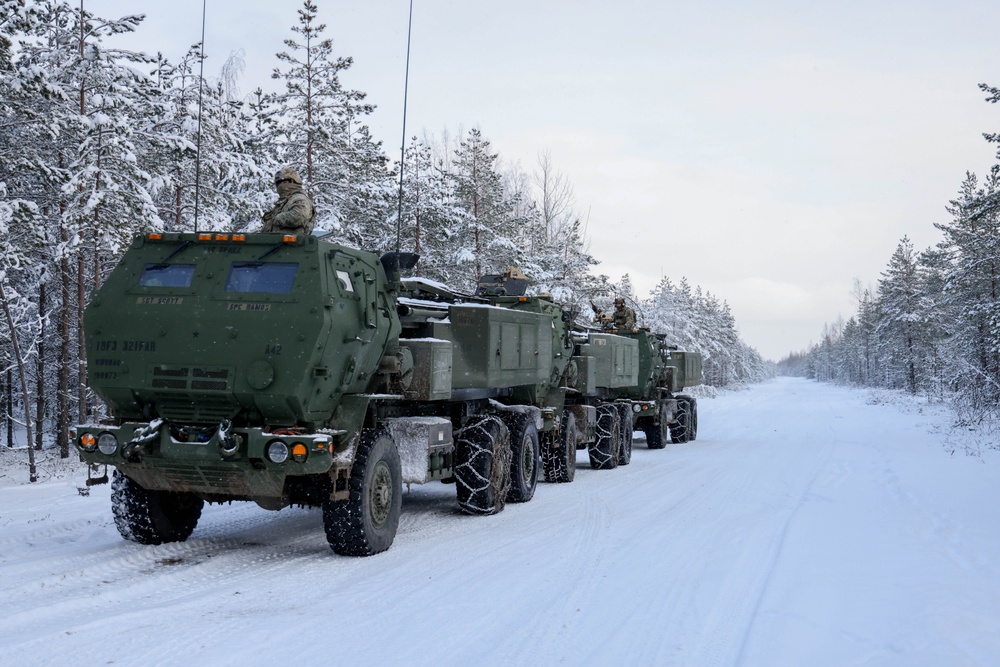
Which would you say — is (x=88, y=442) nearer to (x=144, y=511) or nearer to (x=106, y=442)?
(x=106, y=442)

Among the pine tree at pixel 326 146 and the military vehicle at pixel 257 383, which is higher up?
the pine tree at pixel 326 146

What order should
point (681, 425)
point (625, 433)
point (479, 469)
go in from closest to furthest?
1. point (479, 469)
2. point (625, 433)
3. point (681, 425)

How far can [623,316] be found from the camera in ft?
67.2

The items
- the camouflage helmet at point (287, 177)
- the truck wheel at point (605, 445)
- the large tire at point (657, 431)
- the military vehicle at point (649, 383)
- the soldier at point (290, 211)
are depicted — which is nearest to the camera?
the soldier at point (290, 211)

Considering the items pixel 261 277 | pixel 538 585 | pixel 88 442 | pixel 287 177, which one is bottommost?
pixel 538 585

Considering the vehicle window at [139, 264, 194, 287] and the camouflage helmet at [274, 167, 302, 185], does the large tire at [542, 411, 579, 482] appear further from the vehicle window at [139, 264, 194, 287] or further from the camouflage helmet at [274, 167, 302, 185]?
the vehicle window at [139, 264, 194, 287]

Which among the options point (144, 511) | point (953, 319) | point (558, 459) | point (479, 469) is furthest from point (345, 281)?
point (953, 319)

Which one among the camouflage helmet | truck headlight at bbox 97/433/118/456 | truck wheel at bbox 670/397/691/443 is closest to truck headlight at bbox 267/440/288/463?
truck headlight at bbox 97/433/118/456

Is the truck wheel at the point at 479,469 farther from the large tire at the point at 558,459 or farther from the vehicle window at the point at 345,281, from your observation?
the large tire at the point at 558,459

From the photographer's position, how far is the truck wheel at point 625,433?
16094 millimetres

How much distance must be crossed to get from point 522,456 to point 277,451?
4.83m

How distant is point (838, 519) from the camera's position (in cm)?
945

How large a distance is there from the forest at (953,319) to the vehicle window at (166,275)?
1527 centimetres

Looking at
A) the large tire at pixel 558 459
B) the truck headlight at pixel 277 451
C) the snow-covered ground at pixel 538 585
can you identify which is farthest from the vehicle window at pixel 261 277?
the large tire at pixel 558 459
